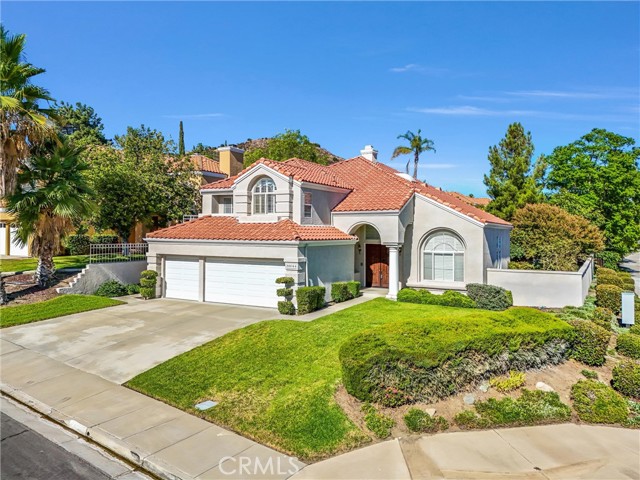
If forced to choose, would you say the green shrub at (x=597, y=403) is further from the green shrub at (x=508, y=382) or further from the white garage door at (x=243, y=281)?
the white garage door at (x=243, y=281)

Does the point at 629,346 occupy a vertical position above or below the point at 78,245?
below

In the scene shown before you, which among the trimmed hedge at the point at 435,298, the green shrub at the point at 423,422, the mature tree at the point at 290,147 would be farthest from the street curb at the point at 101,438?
the mature tree at the point at 290,147

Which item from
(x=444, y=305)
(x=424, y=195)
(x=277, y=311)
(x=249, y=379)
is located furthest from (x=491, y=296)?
(x=249, y=379)

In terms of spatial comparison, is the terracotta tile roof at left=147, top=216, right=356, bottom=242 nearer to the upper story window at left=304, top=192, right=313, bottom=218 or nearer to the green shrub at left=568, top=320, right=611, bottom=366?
the upper story window at left=304, top=192, right=313, bottom=218

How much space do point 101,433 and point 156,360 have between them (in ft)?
12.8

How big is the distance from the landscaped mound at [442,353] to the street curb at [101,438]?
3.92 metres

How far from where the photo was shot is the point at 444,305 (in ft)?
62.7

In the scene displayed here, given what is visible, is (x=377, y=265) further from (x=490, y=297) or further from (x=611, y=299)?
(x=611, y=299)

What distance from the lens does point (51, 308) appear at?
714 inches

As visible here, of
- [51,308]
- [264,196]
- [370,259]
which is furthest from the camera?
[370,259]

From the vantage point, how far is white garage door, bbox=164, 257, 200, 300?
68.0 ft

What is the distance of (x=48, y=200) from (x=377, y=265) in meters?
16.6

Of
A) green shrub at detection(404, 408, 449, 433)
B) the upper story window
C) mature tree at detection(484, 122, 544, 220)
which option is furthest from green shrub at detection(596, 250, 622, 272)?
green shrub at detection(404, 408, 449, 433)

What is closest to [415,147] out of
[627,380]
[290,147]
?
[290,147]
